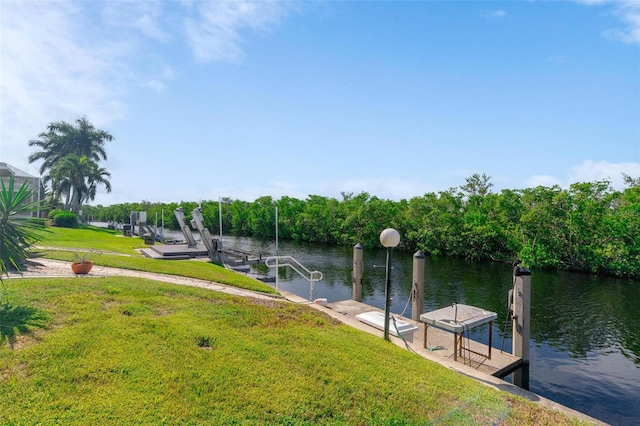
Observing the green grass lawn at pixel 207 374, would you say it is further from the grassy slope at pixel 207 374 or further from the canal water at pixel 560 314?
the canal water at pixel 560 314

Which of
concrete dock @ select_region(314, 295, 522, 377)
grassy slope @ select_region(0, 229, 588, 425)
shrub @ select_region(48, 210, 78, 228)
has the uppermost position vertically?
shrub @ select_region(48, 210, 78, 228)

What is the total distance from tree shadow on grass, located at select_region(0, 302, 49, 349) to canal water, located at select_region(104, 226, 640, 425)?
7.60 metres

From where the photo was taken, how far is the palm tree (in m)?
39.8

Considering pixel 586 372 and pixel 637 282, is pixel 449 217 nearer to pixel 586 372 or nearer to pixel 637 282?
pixel 637 282

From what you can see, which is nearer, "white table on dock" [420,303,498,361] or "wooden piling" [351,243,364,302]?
"white table on dock" [420,303,498,361]

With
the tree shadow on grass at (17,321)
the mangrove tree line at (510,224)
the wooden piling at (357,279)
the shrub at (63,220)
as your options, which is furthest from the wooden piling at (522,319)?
the shrub at (63,220)

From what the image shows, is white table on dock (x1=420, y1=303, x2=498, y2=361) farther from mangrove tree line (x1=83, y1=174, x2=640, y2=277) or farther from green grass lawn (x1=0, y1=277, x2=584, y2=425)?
mangrove tree line (x1=83, y1=174, x2=640, y2=277)

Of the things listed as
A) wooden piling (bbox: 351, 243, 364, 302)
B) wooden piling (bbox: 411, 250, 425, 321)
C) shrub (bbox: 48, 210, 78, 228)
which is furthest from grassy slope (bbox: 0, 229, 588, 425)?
shrub (bbox: 48, 210, 78, 228)

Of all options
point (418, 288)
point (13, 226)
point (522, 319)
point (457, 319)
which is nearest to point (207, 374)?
point (457, 319)

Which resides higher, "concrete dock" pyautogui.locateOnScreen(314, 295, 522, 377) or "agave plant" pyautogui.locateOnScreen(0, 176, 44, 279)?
"agave plant" pyautogui.locateOnScreen(0, 176, 44, 279)

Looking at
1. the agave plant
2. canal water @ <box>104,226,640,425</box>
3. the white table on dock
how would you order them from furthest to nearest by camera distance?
canal water @ <box>104,226,640,425</box> → the white table on dock → the agave plant

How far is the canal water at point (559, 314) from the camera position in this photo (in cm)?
808

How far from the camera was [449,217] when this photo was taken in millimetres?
30375

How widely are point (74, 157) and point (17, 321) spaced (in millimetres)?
40382
